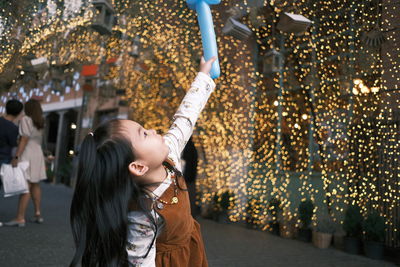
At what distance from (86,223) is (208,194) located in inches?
266

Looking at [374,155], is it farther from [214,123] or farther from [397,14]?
[214,123]

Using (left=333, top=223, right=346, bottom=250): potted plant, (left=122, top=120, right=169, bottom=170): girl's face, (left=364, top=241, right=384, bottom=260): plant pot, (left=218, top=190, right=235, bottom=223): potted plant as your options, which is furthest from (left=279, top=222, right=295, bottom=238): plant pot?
(left=122, top=120, right=169, bottom=170): girl's face

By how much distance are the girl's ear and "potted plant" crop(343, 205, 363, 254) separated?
4.65 m

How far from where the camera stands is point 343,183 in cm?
625

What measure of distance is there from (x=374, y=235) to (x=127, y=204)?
15.2 feet

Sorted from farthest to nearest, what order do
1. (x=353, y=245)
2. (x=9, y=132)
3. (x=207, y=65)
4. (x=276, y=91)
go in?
(x=276, y=91)
(x=353, y=245)
(x=9, y=132)
(x=207, y=65)

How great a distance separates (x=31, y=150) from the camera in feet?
19.2

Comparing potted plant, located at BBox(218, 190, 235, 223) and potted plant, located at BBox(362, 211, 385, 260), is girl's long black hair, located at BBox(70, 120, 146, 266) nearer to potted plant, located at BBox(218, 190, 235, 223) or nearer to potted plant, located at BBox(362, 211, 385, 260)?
potted plant, located at BBox(362, 211, 385, 260)

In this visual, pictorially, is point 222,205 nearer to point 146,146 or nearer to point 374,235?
point 374,235

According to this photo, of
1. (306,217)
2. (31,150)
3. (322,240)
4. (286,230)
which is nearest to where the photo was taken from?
(31,150)

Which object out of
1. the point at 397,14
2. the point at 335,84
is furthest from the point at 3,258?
the point at 397,14

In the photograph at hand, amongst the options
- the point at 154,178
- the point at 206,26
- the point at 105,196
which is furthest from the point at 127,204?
the point at 206,26

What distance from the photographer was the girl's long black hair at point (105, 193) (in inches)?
67.4

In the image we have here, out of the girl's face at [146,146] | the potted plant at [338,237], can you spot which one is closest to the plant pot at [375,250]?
the potted plant at [338,237]
